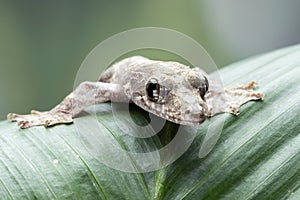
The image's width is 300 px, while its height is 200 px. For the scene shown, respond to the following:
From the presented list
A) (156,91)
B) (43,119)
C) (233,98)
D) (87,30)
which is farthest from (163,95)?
(87,30)

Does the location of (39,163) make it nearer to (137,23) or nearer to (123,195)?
(123,195)

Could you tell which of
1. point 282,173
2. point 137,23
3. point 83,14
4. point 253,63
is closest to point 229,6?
point 137,23

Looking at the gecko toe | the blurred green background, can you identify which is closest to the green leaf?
the gecko toe

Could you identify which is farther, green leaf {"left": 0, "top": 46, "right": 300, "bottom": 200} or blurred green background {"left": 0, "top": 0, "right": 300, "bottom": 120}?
blurred green background {"left": 0, "top": 0, "right": 300, "bottom": 120}

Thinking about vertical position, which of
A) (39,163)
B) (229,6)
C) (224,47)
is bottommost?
(224,47)

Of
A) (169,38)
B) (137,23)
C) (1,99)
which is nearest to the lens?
(169,38)

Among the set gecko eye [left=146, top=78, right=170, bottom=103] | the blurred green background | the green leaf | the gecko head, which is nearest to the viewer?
the green leaf

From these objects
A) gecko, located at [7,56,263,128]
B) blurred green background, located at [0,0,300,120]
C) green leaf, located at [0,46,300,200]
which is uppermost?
gecko, located at [7,56,263,128]

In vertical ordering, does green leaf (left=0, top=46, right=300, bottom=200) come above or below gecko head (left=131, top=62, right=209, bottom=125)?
below

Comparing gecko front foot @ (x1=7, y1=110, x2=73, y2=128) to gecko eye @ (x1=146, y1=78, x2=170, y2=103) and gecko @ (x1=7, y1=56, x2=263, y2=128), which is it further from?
gecko eye @ (x1=146, y1=78, x2=170, y2=103)
